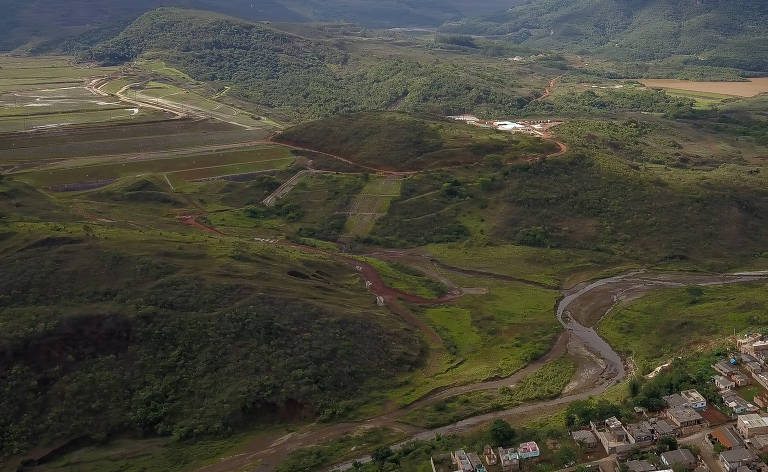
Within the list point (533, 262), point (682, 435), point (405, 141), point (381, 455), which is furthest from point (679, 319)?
point (405, 141)

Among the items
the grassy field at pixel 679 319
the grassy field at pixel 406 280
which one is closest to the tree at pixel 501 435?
the grassy field at pixel 679 319

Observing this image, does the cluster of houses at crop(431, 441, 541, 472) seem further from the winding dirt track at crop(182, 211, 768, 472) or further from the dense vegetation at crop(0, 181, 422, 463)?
the dense vegetation at crop(0, 181, 422, 463)

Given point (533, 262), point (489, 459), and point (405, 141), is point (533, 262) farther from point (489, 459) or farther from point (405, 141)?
point (489, 459)

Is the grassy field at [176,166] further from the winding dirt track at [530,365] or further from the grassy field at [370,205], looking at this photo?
the winding dirt track at [530,365]

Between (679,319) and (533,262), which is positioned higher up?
(679,319)

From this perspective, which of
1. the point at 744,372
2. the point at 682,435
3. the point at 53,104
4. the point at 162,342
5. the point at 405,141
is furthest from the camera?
the point at 53,104

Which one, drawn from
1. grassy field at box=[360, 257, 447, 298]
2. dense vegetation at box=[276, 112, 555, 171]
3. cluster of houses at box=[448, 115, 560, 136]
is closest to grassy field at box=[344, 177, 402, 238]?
dense vegetation at box=[276, 112, 555, 171]

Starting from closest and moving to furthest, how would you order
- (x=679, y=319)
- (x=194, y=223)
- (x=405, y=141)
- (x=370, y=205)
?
(x=679, y=319), (x=194, y=223), (x=370, y=205), (x=405, y=141)
